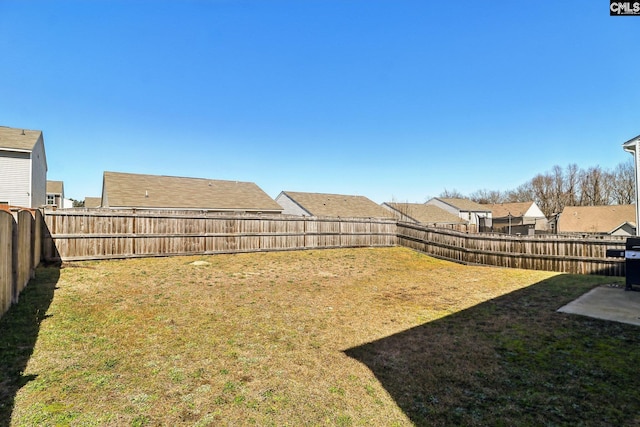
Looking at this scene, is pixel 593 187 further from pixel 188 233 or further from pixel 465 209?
pixel 188 233

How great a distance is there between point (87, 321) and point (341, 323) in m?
4.56

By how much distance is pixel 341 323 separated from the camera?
541 centimetres

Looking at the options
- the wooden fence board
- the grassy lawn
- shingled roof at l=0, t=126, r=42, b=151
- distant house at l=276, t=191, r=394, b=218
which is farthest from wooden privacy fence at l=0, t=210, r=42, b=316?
distant house at l=276, t=191, r=394, b=218

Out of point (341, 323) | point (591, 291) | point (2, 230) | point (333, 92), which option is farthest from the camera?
point (333, 92)

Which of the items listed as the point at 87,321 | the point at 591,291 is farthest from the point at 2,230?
the point at 591,291

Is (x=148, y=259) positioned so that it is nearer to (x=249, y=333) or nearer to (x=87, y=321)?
(x=87, y=321)

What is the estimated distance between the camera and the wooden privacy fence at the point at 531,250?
32.8 ft

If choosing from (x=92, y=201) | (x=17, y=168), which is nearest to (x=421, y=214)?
(x=17, y=168)

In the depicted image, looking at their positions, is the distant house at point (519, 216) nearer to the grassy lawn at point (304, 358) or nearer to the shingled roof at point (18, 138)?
the grassy lawn at point (304, 358)

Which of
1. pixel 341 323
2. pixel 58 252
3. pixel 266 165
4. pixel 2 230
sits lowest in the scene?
pixel 341 323

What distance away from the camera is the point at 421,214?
123 ft

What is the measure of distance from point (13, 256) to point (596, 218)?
46.5 meters

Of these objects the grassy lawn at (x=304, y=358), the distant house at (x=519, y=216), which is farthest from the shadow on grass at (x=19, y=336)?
the distant house at (x=519, y=216)

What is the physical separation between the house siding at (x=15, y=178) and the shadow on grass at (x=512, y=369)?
20.9 meters
